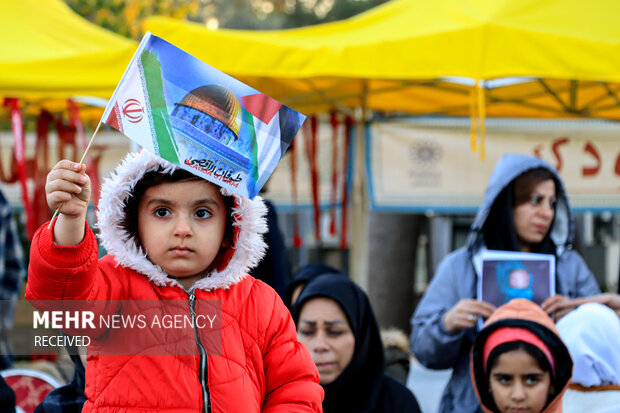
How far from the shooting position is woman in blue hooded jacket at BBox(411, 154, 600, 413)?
351 centimetres

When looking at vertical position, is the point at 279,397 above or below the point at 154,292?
below

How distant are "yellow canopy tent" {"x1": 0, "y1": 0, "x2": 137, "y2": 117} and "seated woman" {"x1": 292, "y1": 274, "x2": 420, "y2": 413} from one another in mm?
1819

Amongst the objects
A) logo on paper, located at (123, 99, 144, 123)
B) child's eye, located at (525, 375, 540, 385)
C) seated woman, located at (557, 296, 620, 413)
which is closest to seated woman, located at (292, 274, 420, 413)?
child's eye, located at (525, 375, 540, 385)

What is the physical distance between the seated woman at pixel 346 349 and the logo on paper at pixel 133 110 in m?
1.70

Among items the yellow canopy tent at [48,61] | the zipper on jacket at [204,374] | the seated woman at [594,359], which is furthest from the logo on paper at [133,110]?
the yellow canopy tent at [48,61]

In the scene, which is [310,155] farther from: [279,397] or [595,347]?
[279,397]

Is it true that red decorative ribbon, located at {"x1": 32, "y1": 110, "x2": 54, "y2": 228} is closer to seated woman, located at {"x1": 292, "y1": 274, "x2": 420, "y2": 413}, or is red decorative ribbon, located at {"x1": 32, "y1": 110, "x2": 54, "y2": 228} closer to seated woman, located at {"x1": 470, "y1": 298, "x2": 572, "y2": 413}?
seated woman, located at {"x1": 292, "y1": 274, "x2": 420, "y2": 413}

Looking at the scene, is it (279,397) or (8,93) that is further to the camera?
(8,93)

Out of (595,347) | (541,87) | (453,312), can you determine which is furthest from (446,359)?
(541,87)

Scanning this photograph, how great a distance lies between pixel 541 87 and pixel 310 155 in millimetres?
1918

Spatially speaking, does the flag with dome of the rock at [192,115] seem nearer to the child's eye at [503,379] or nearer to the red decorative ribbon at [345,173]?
the child's eye at [503,379]

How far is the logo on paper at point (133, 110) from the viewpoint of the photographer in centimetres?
187

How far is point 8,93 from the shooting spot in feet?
14.3

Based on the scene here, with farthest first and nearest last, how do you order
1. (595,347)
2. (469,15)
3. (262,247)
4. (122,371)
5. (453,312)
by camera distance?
(469,15), (453,312), (595,347), (262,247), (122,371)
